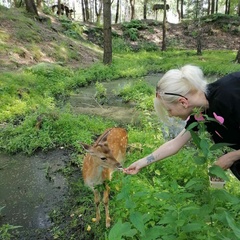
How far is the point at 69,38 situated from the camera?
66.6 feet

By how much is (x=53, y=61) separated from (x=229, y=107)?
1415 centimetres

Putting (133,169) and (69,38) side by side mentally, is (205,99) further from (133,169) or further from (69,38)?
(69,38)

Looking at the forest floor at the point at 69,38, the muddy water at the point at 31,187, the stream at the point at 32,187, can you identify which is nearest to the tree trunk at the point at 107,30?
the forest floor at the point at 69,38

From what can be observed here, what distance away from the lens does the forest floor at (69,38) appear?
1464 cm

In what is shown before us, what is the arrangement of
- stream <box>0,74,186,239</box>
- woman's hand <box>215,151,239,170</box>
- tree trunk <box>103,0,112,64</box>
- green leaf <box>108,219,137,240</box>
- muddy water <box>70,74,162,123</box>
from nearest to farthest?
green leaf <box>108,219,137,240</box>, woman's hand <box>215,151,239,170</box>, stream <box>0,74,186,239</box>, muddy water <box>70,74,162,123</box>, tree trunk <box>103,0,112,64</box>

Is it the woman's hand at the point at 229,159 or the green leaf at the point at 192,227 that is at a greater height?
the woman's hand at the point at 229,159

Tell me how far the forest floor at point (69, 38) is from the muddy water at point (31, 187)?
7.29 metres

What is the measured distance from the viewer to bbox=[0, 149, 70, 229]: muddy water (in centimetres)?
463

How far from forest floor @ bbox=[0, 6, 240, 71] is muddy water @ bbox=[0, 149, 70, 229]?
7.29 meters

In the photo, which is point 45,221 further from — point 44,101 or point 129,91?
point 129,91

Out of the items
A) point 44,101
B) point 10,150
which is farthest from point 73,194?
point 44,101

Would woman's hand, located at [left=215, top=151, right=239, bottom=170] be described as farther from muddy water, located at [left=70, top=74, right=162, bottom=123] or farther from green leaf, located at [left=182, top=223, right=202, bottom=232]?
muddy water, located at [left=70, top=74, right=162, bottom=123]

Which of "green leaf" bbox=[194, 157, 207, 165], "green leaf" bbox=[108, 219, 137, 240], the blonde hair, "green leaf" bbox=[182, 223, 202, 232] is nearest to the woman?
the blonde hair

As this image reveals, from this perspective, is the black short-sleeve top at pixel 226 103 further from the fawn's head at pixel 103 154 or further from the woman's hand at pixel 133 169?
the fawn's head at pixel 103 154
